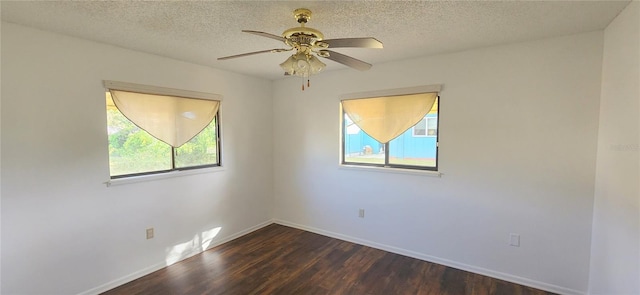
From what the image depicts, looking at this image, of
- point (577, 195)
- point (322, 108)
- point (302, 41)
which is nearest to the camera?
point (302, 41)

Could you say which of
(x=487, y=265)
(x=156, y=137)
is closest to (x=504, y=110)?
(x=487, y=265)

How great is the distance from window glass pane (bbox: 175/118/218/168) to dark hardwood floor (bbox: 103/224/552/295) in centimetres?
112

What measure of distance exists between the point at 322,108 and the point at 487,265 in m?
2.65

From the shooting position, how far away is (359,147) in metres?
3.70

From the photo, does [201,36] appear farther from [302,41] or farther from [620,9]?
[620,9]

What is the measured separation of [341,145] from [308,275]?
A: 1.70 m

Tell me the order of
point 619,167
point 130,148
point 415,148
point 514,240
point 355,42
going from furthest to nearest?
point 415,148
point 130,148
point 514,240
point 619,167
point 355,42

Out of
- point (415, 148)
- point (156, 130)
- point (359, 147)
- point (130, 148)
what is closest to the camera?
point (130, 148)

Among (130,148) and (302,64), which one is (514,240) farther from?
(130,148)

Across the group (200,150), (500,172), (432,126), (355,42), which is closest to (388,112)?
(432,126)

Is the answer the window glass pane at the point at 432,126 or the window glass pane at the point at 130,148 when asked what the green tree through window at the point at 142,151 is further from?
the window glass pane at the point at 432,126

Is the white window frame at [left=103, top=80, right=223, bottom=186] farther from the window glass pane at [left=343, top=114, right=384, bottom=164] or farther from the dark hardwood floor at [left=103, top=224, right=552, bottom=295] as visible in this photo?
the window glass pane at [left=343, top=114, right=384, bottom=164]

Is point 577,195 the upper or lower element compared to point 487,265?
upper

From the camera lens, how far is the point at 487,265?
280 cm
